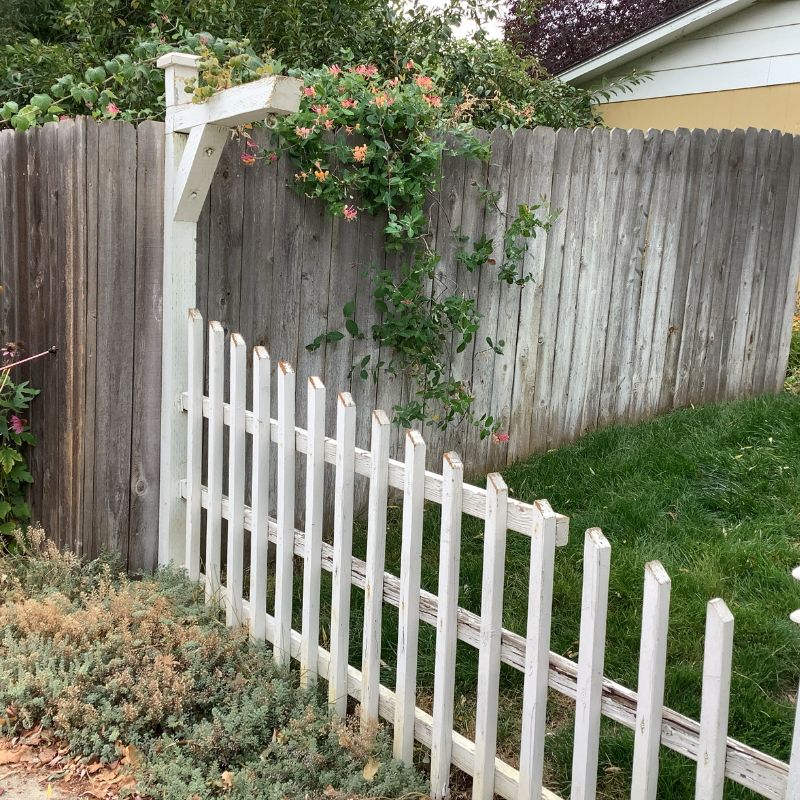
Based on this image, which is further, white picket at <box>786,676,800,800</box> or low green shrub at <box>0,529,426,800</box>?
low green shrub at <box>0,529,426,800</box>

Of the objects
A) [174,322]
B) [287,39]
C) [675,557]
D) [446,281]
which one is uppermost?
[287,39]

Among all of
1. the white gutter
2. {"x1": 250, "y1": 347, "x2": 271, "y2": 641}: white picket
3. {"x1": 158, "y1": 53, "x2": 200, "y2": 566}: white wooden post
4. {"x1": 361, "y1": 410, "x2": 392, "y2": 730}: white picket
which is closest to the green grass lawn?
{"x1": 361, "y1": 410, "x2": 392, "y2": 730}: white picket

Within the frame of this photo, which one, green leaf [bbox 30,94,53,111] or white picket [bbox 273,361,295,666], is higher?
green leaf [bbox 30,94,53,111]

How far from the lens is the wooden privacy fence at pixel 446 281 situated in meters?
3.54

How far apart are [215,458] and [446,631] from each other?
135cm

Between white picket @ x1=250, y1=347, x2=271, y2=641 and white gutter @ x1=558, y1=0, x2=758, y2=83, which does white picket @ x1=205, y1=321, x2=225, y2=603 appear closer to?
white picket @ x1=250, y1=347, x2=271, y2=641

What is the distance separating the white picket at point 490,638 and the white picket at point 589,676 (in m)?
0.27

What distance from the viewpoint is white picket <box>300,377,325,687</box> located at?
297 cm

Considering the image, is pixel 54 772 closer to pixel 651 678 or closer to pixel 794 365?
pixel 651 678

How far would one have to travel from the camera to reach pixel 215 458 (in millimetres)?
3473

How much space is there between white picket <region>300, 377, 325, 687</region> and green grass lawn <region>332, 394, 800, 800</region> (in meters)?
0.33

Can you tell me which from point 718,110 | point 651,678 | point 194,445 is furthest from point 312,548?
point 718,110

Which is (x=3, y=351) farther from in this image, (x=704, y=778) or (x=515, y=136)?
(x=704, y=778)

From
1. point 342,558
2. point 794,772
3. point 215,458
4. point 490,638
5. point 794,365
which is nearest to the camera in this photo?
point 794,772
